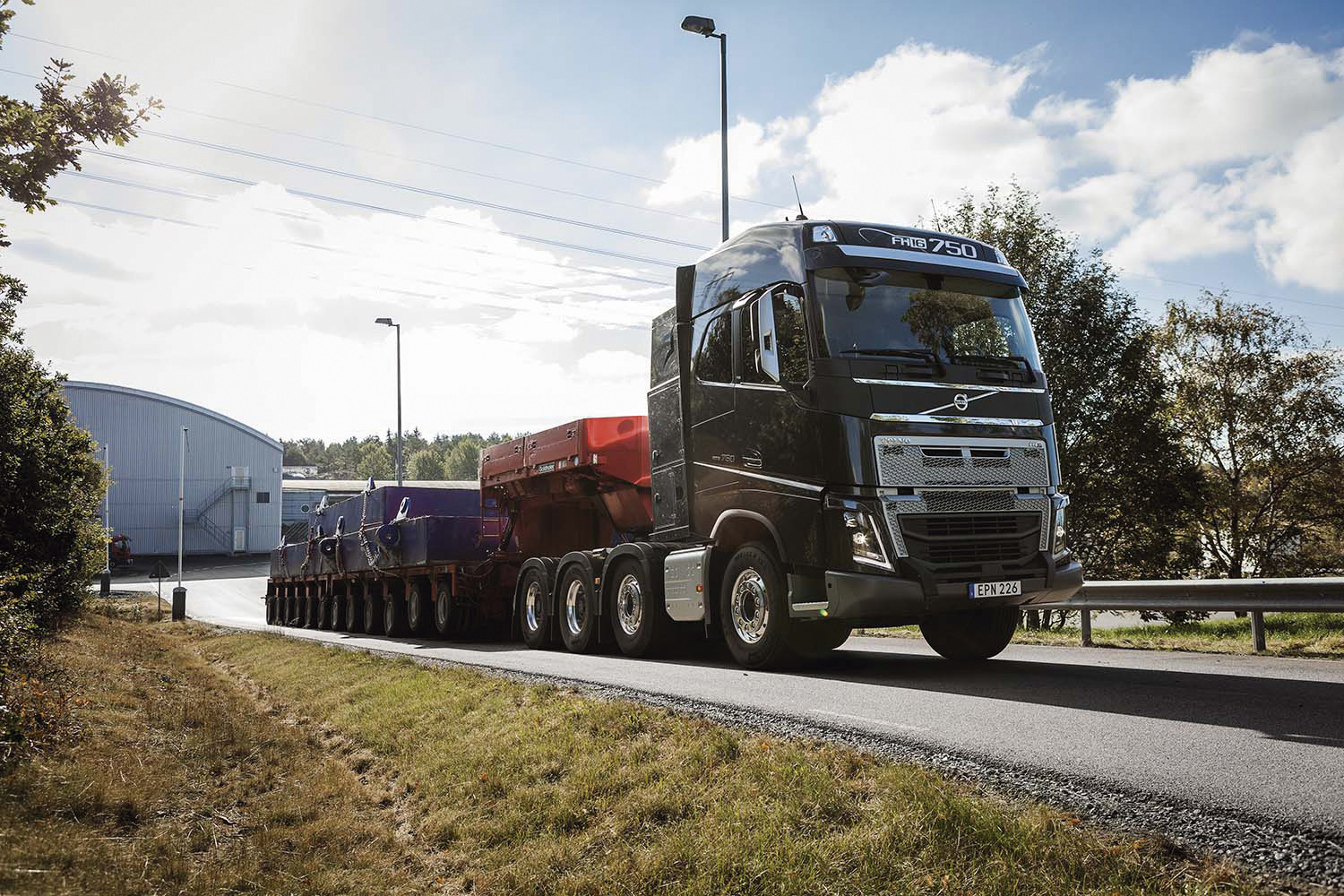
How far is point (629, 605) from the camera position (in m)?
11.4

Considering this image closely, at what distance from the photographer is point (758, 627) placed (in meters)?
8.93

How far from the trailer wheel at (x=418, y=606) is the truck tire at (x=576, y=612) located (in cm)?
573

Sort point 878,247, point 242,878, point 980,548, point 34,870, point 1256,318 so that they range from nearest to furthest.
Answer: point 34,870, point 242,878, point 980,548, point 878,247, point 1256,318

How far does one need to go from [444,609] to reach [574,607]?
496 cm

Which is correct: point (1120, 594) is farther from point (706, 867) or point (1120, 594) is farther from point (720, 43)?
point (720, 43)

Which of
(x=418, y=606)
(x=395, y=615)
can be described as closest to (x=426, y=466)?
(x=395, y=615)

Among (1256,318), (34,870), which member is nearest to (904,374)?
(34,870)

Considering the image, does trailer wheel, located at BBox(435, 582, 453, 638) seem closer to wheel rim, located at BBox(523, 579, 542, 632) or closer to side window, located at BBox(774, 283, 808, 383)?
wheel rim, located at BBox(523, 579, 542, 632)

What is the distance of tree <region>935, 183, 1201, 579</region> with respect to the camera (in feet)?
73.4

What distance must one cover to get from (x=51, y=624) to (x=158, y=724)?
33.6ft

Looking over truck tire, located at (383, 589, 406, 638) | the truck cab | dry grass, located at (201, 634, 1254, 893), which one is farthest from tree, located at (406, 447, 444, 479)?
dry grass, located at (201, 634, 1254, 893)

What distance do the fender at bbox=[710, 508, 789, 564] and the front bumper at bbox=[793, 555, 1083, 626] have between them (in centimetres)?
55

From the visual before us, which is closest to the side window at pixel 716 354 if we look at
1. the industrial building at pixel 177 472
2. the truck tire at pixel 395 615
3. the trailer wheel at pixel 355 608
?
the truck tire at pixel 395 615

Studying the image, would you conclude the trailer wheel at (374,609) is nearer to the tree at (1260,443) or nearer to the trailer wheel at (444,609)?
the trailer wheel at (444,609)
